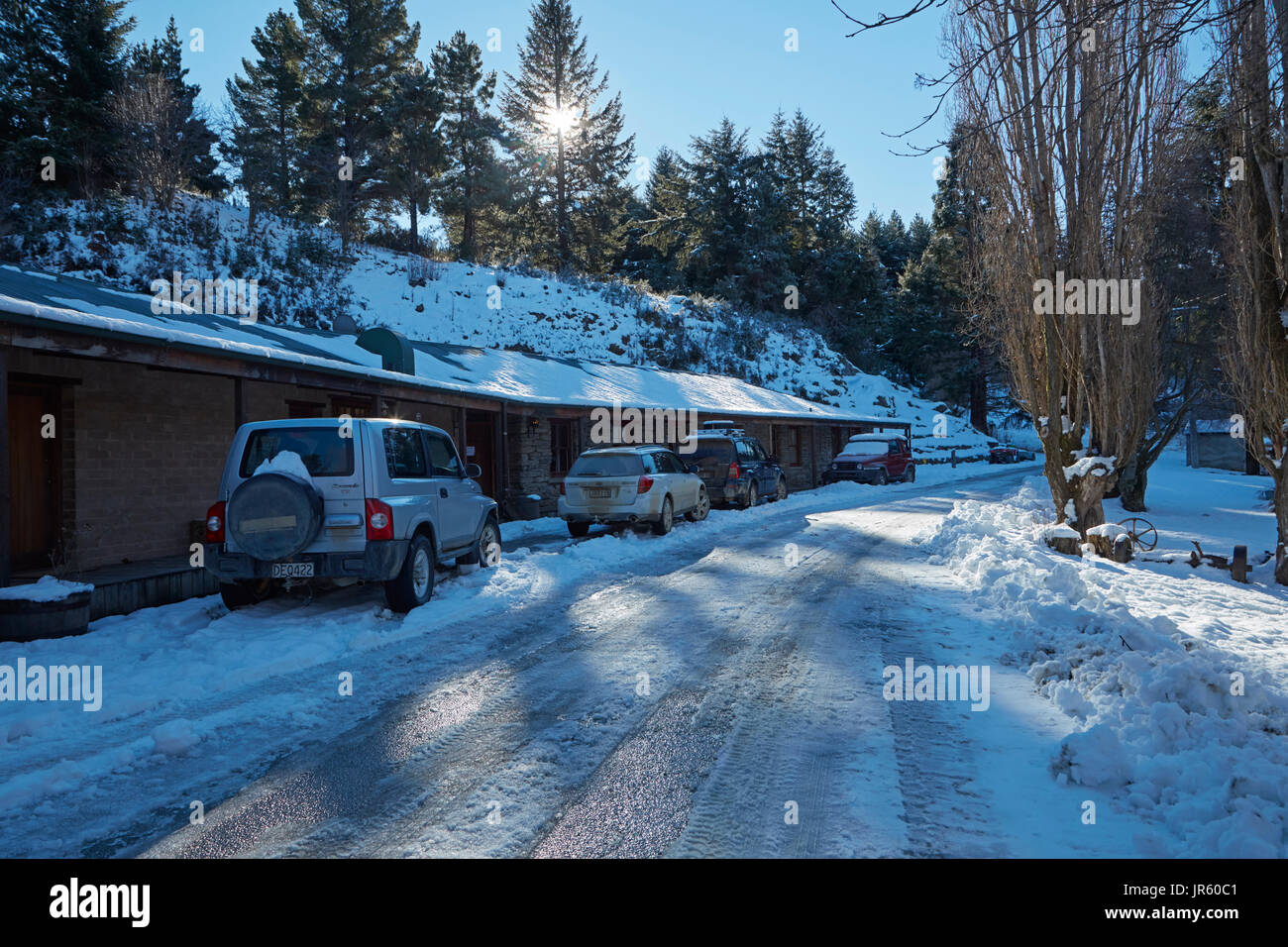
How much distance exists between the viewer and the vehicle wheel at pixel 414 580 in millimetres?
7613

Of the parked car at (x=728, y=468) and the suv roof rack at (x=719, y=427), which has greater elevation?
the suv roof rack at (x=719, y=427)

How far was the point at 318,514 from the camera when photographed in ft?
23.5

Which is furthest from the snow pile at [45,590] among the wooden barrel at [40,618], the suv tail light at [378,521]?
the suv tail light at [378,521]

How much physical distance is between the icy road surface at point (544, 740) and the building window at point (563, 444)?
12.2m

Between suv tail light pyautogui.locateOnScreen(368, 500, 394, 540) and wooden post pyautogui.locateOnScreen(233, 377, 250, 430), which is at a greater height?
wooden post pyautogui.locateOnScreen(233, 377, 250, 430)

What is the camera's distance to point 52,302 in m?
8.86

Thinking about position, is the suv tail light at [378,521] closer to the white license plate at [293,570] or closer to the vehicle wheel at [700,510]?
the white license plate at [293,570]

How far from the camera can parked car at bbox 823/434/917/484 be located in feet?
88.9

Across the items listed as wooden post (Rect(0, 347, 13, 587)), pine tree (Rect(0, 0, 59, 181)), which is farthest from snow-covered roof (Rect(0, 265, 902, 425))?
pine tree (Rect(0, 0, 59, 181))

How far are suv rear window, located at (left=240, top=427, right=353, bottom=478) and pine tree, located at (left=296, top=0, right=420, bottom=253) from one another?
107ft

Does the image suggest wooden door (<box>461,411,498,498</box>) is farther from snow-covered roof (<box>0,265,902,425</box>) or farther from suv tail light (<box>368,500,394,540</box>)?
suv tail light (<box>368,500,394,540</box>)

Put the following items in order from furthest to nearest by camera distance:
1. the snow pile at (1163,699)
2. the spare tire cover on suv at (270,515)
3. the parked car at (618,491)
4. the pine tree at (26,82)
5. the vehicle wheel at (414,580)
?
the pine tree at (26,82) < the parked car at (618,491) < the vehicle wheel at (414,580) < the spare tire cover on suv at (270,515) < the snow pile at (1163,699)

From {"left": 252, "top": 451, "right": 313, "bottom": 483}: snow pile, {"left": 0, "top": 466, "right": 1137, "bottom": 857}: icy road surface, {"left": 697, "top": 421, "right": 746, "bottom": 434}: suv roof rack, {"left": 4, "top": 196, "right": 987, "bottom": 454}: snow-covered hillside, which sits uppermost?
{"left": 4, "top": 196, "right": 987, "bottom": 454}: snow-covered hillside
